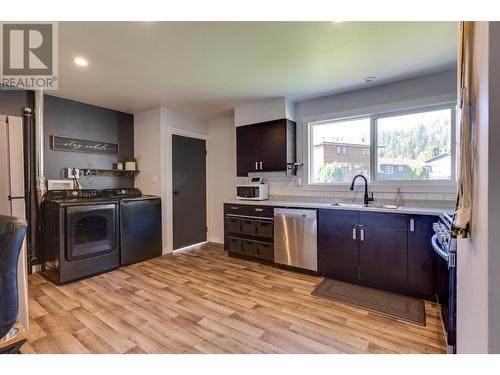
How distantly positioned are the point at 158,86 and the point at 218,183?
210 cm

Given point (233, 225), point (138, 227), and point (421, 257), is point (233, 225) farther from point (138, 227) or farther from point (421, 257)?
point (421, 257)

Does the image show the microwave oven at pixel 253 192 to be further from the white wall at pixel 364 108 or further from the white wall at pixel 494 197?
the white wall at pixel 494 197

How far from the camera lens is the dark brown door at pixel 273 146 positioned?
3527 mm

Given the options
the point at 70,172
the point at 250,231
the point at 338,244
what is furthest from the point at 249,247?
the point at 70,172

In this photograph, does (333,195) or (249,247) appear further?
(249,247)

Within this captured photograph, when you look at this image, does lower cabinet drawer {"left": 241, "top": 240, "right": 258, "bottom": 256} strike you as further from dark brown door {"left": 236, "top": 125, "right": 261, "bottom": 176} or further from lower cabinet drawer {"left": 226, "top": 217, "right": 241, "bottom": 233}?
dark brown door {"left": 236, "top": 125, "right": 261, "bottom": 176}

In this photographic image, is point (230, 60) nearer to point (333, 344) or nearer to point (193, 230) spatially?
point (333, 344)

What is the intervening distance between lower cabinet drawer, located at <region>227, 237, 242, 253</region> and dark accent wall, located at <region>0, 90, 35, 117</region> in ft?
10.6

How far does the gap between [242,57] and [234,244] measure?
2.54 meters

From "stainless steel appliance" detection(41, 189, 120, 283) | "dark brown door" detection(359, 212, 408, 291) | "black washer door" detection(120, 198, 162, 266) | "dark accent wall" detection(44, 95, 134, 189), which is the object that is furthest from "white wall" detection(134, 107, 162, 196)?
"dark brown door" detection(359, 212, 408, 291)

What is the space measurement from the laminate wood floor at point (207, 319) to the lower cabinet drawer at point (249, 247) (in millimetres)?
529

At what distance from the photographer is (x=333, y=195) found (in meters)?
3.39

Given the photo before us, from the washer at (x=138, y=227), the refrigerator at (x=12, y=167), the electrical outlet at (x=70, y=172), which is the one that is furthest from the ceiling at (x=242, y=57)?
the washer at (x=138, y=227)

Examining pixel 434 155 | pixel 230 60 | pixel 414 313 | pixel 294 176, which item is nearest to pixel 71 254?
pixel 230 60
